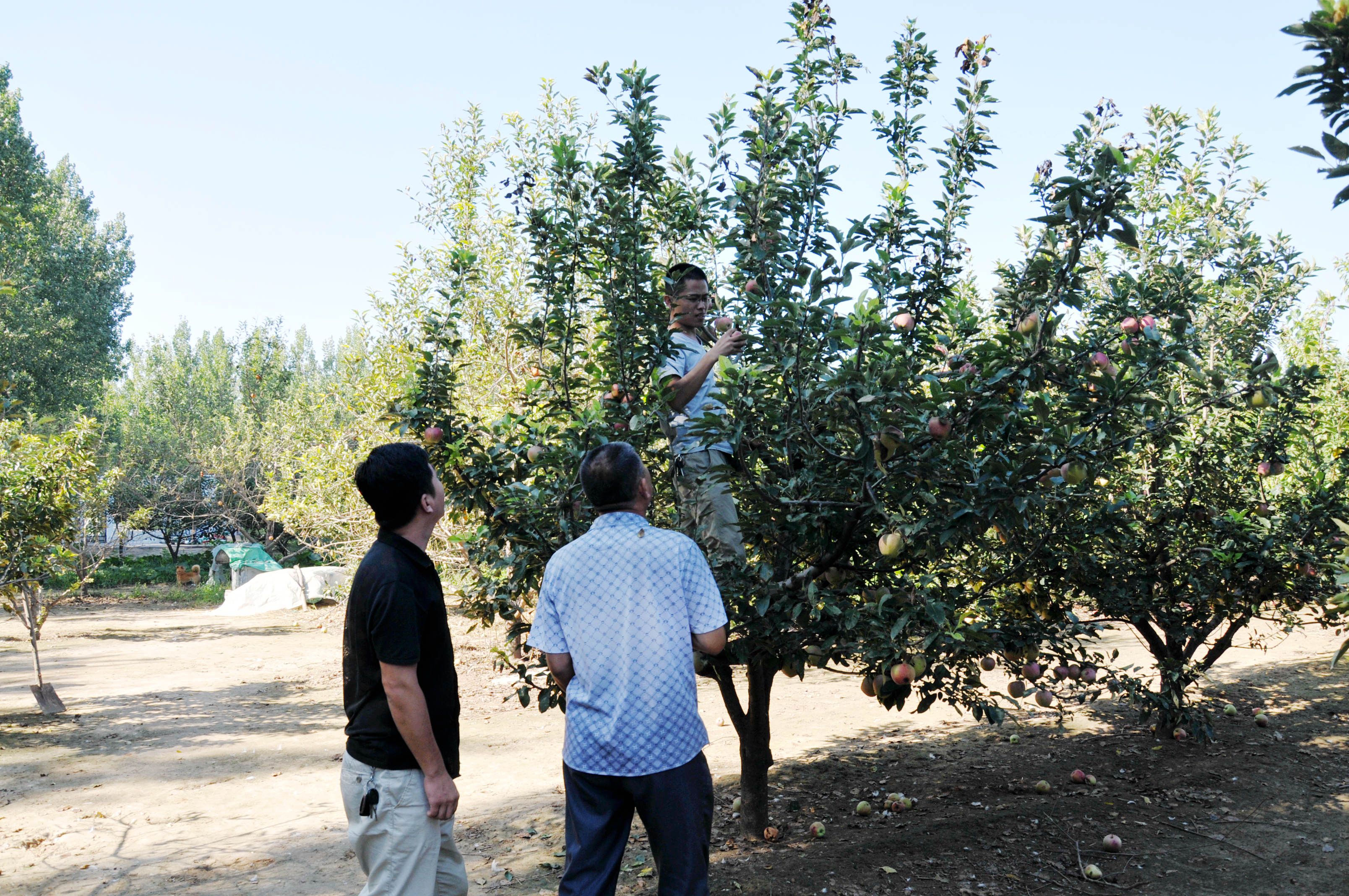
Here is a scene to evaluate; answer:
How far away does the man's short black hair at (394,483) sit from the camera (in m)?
2.55

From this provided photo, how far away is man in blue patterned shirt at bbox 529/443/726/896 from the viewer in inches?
93.6

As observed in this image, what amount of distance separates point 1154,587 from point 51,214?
31.4 metres

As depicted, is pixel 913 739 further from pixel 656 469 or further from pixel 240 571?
pixel 240 571

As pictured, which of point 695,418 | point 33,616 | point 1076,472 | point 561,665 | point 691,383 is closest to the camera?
point 561,665

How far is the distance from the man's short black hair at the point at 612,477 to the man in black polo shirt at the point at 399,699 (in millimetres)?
475

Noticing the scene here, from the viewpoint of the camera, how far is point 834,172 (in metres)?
3.52

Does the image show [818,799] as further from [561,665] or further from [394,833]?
[394,833]

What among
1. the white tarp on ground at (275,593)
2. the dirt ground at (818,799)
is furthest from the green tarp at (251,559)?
the dirt ground at (818,799)

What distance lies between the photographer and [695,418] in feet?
11.3

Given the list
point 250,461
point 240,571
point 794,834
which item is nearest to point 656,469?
point 794,834

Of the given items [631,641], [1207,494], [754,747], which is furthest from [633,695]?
[1207,494]

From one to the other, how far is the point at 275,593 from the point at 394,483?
2147 centimetres

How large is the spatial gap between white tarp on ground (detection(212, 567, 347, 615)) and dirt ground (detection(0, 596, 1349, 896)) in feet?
39.7

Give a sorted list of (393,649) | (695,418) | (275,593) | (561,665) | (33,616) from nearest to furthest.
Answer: (393,649) < (561,665) < (695,418) < (33,616) < (275,593)
